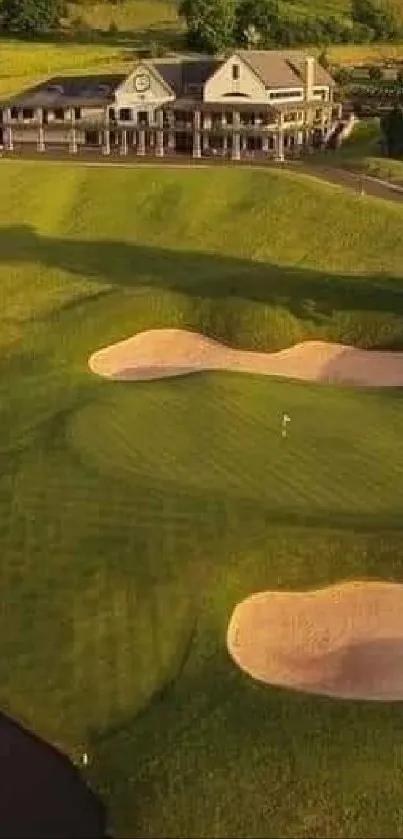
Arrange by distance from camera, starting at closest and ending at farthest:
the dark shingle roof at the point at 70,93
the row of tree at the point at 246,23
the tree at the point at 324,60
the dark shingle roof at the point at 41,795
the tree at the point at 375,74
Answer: the dark shingle roof at the point at 41,795, the dark shingle roof at the point at 70,93, the tree at the point at 324,60, the tree at the point at 375,74, the row of tree at the point at 246,23

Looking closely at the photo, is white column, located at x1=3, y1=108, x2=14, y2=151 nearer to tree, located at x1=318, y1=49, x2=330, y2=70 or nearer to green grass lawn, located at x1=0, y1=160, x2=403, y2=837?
green grass lawn, located at x1=0, y1=160, x2=403, y2=837

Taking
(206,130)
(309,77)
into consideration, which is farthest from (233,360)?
(309,77)

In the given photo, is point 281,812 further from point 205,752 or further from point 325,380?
point 325,380

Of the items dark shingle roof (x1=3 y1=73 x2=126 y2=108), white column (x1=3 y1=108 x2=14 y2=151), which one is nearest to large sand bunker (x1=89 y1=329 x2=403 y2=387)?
white column (x1=3 y1=108 x2=14 y2=151)

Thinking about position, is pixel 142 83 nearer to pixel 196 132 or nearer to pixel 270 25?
pixel 196 132

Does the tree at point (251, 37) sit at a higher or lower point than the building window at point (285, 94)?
lower

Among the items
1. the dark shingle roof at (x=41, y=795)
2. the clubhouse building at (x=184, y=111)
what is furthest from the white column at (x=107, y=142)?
the dark shingle roof at (x=41, y=795)

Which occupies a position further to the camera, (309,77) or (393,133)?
(309,77)

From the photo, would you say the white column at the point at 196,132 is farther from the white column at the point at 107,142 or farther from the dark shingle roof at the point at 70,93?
the dark shingle roof at the point at 70,93
